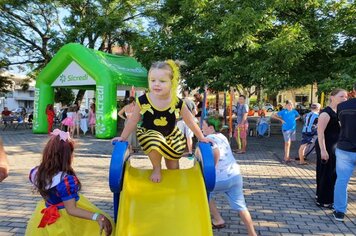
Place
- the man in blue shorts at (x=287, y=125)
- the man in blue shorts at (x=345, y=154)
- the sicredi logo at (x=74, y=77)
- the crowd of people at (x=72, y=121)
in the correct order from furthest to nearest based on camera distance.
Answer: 1. the crowd of people at (x=72, y=121)
2. the sicredi logo at (x=74, y=77)
3. the man in blue shorts at (x=287, y=125)
4. the man in blue shorts at (x=345, y=154)

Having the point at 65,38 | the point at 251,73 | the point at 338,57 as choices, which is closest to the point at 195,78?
the point at 251,73

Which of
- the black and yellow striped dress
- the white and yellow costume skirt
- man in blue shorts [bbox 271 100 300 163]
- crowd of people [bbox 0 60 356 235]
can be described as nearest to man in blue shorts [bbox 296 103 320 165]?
man in blue shorts [bbox 271 100 300 163]

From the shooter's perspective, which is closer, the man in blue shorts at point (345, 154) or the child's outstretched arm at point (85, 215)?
the child's outstretched arm at point (85, 215)

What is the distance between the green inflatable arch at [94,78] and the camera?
14.5 m

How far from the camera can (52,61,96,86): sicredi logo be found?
15438 millimetres

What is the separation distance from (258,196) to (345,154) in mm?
1678

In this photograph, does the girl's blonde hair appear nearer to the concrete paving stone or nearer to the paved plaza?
the paved plaza

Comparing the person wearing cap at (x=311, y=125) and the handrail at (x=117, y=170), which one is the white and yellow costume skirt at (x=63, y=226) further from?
the person wearing cap at (x=311, y=125)

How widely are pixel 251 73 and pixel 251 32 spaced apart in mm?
1259

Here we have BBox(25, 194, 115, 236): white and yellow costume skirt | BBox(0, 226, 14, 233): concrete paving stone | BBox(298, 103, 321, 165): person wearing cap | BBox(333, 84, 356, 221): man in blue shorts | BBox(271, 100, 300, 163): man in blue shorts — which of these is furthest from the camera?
BBox(271, 100, 300, 163): man in blue shorts

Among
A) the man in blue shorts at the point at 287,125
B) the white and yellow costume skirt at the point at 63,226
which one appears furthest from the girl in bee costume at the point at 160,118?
the man in blue shorts at the point at 287,125

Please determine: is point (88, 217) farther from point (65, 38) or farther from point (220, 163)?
point (65, 38)

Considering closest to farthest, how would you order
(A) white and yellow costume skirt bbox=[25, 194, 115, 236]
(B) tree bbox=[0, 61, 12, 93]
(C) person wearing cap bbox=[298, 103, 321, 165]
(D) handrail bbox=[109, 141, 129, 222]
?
(A) white and yellow costume skirt bbox=[25, 194, 115, 236]
(D) handrail bbox=[109, 141, 129, 222]
(C) person wearing cap bbox=[298, 103, 321, 165]
(B) tree bbox=[0, 61, 12, 93]

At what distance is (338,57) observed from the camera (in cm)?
1185
